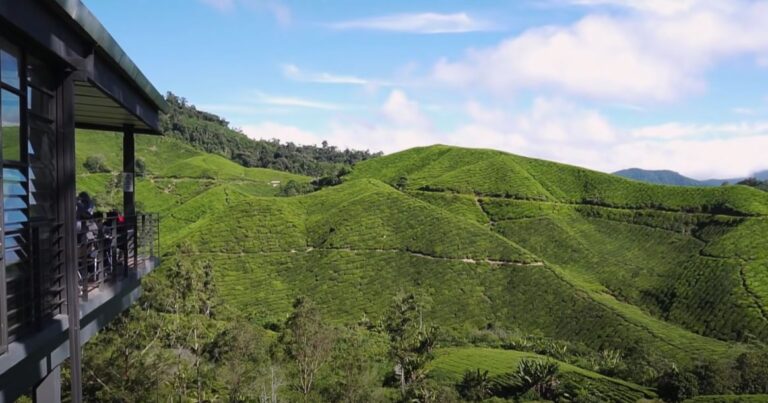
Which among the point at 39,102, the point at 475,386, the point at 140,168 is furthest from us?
the point at 140,168

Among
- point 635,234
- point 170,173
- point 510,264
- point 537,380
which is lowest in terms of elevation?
point 537,380

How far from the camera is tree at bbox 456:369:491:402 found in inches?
1188

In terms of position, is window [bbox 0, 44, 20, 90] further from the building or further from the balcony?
the balcony

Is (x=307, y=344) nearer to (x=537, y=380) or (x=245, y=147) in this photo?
(x=537, y=380)

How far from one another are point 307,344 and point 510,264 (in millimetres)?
25989

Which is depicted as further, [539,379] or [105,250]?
[539,379]

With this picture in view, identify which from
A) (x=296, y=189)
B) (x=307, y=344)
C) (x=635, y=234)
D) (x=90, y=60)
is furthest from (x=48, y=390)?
(x=296, y=189)

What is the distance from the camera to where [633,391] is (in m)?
29.6

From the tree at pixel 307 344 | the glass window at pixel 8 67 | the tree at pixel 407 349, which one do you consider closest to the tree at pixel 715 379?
the tree at pixel 407 349

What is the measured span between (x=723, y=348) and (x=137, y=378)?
1350 inches

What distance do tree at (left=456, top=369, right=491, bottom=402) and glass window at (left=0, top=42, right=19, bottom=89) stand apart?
28.9m

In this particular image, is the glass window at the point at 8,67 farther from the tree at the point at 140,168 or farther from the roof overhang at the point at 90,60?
the tree at the point at 140,168

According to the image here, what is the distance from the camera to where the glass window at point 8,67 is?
3570mm

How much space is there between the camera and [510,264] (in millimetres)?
47750
